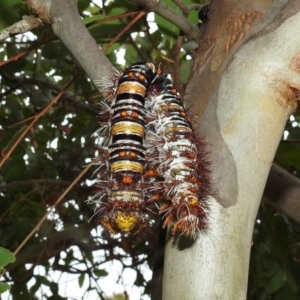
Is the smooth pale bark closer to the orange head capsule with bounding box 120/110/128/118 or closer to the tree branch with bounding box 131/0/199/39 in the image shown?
the orange head capsule with bounding box 120/110/128/118

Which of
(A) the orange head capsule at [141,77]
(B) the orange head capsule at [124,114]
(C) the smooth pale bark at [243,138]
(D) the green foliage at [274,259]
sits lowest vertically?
(C) the smooth pale bark at [243,138]

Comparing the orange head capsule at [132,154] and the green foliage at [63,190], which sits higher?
→ the green foliage at [63,190]

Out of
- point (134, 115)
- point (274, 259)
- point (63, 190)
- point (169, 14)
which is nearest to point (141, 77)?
point (134, 115)

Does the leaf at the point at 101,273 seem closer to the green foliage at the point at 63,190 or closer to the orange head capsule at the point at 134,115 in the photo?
the green foliage at the point at 63,190

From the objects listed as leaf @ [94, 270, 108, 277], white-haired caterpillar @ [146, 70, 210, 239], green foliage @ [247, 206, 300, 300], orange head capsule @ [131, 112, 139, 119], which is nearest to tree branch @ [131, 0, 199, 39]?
white-haired caterpillar @ [146, 70, 210, 239]

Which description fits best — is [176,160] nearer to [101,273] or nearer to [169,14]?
[169,14]

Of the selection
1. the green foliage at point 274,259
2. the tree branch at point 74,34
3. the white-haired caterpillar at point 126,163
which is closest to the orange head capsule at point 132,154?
the white-haired caterpillar at point 126,163

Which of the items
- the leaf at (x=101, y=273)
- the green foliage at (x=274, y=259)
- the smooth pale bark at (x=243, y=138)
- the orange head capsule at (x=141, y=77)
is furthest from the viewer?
the leaf at (x=101, y=273)
